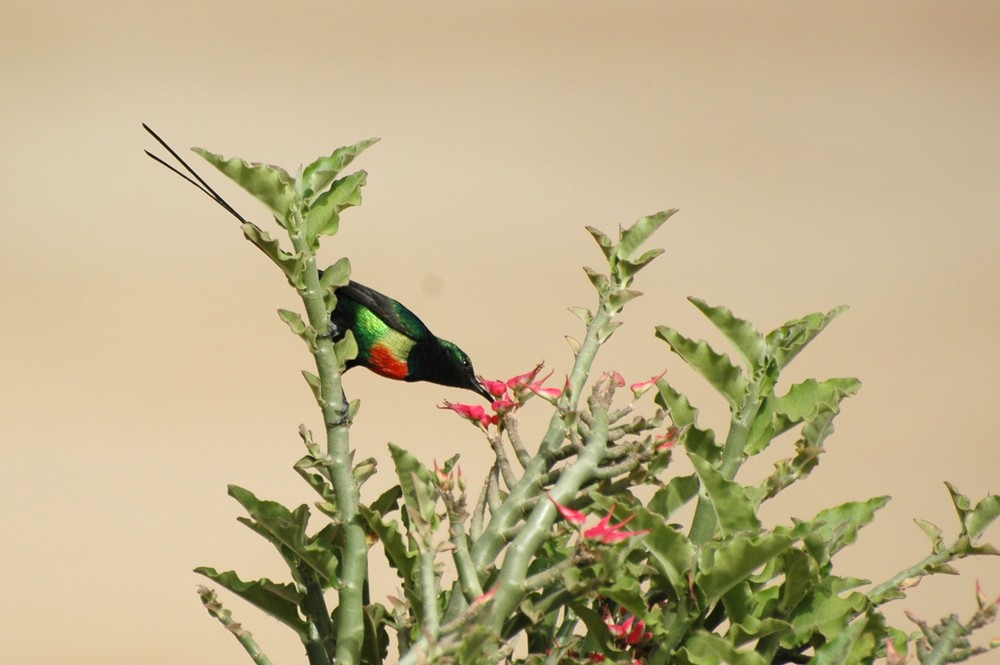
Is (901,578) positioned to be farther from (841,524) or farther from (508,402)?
(508,402)

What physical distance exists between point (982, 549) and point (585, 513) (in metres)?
0.33

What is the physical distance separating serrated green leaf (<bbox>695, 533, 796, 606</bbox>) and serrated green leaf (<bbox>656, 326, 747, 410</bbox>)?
0.45 ft

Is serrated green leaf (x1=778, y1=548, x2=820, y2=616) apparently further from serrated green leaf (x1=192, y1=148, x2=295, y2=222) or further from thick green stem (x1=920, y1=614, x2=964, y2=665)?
serrated green leaf (x1=192, y1=148, x2=295, y2=222)

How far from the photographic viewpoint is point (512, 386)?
1.02m

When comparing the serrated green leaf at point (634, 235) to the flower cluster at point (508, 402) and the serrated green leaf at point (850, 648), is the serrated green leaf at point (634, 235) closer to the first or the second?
the flower cluster at point (508, 402)

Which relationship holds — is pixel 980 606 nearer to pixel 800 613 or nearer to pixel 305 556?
pixel 800 613

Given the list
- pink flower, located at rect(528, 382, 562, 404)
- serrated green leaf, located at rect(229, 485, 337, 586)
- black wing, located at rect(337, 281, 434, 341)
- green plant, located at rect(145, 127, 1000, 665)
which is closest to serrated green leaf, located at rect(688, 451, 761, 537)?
green plant, located at rect(145, 127, 1000, 665)

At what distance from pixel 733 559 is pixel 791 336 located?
228mm

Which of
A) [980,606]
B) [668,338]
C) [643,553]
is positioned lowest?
[980,606]

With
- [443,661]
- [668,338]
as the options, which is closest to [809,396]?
[668,338]

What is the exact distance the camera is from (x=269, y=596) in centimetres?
95

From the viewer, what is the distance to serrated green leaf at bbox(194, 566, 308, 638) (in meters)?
0.93

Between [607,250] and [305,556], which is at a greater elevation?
[607,250]

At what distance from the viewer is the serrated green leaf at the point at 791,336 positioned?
3.07 ft
